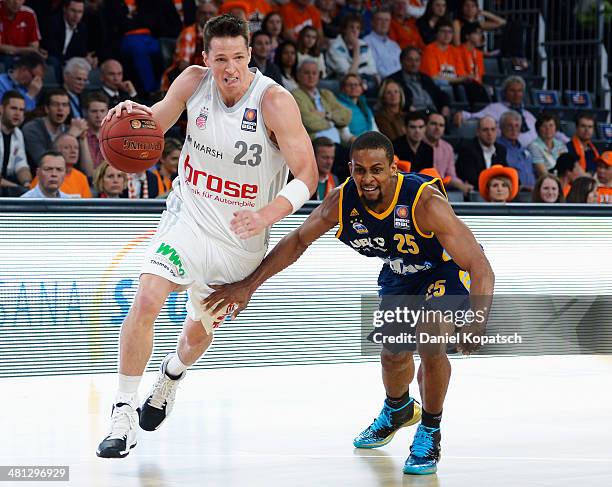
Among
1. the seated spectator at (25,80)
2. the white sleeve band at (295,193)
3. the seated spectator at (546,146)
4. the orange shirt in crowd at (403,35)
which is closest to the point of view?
the white sleeve band at (295,193)

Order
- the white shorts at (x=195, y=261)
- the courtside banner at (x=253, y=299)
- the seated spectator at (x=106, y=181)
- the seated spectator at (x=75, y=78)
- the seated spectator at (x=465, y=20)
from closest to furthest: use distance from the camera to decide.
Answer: the white shorts at (x=195, y=261)
the courtside banner at (x=253, y=299)
the seated spectator at (x=106, y=181)
the seated spectator at (x=75, y=78)
the seated spectator at (x=465, y=20)

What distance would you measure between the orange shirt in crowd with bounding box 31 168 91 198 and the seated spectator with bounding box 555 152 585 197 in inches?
200

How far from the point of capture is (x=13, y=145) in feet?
30.8

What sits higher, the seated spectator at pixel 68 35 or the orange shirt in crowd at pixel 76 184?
the seated spectator at pixel 68 35

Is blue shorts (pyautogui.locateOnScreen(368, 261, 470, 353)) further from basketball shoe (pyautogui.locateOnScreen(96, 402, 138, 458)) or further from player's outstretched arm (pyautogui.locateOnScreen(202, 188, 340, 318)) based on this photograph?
basketball shoe (pyautogui.locateOnScreen(96, 402, 138, 458))

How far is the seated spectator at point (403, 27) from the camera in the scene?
13617 mm

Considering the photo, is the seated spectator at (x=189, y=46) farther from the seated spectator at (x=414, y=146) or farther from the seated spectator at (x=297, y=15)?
the seated spectator at (x=414, y=146)

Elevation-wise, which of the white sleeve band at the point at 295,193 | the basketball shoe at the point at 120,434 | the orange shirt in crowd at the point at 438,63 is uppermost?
the white sleeve band at the point at 295,193

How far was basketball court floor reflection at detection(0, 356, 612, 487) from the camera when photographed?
200 inches

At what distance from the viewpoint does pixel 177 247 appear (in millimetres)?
5484

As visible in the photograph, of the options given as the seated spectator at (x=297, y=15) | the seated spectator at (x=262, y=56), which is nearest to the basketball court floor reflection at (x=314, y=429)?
the seated spectator at (x=262, y=56)

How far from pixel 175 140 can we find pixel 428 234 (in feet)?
14.9

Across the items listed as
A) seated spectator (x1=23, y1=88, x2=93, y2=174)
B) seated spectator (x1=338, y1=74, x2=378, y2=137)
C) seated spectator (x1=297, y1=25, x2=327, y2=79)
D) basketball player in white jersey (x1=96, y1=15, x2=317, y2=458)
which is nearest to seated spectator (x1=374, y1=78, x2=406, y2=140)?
seated spectator (x1=338, y1=74, x2=378, y2=137)

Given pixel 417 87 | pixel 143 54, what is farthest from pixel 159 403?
pixel 417 87
